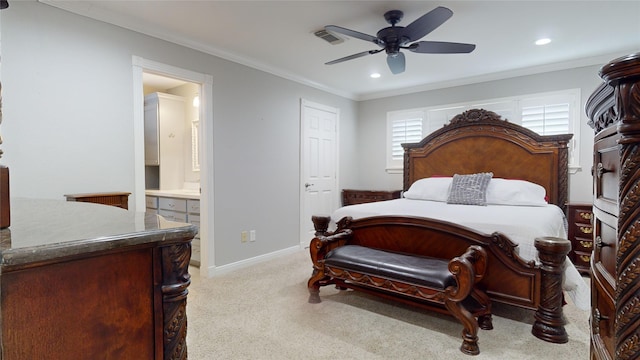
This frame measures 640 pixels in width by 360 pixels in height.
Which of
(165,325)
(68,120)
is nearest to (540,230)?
(165,325)

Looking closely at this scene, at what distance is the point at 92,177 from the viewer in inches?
104

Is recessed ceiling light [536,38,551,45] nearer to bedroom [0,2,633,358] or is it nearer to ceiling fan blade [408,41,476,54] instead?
bedroom [0,2,633,358]

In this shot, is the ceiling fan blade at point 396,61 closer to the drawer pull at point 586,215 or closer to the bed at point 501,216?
the bed at point 501,216

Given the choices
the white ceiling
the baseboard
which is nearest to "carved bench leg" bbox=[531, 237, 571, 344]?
the white ceiling

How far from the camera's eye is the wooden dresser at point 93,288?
0.58 metres

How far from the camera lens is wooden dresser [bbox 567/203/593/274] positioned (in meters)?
3.43

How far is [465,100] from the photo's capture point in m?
4.72

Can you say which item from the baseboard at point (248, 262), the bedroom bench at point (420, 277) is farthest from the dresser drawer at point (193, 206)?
the bedroom bench at point (420, 277)

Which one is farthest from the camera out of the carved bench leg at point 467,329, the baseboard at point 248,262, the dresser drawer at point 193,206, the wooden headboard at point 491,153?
the wooden headboard at point 491,153

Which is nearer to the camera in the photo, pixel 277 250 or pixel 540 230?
pixel 540 230

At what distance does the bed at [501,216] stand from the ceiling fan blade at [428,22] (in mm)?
1426

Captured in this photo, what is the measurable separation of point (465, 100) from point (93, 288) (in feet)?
16.3

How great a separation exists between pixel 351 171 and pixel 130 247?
5.07 metres

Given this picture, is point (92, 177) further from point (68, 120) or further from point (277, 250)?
point (277, 250)
